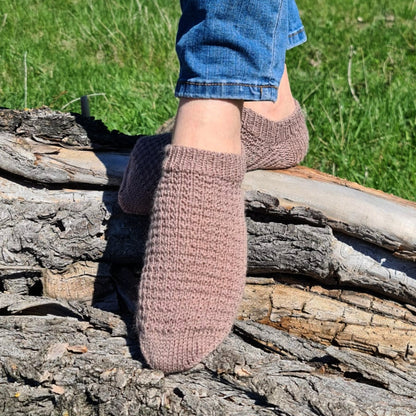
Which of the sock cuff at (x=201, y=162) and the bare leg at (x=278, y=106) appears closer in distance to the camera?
the sock cuff at (x=201, y=162)

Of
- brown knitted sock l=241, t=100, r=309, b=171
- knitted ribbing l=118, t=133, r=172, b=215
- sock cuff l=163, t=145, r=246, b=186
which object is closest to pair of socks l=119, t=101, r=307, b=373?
sock cuff l=163, t=145, r=246, b=186

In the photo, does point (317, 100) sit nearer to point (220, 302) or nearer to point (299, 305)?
point (299, 305)

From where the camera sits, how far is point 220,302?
155 cm

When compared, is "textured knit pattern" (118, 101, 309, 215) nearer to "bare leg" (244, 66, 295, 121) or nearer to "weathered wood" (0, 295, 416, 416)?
"bare leg" (244, 66, 295, 121)

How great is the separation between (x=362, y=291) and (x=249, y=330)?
0.36m

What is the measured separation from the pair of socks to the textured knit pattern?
12cm

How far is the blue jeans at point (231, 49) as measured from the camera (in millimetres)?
1464

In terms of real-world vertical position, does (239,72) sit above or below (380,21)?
below

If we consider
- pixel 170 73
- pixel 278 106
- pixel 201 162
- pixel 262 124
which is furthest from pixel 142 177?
pixel 170 73

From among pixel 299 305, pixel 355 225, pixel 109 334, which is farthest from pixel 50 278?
pixel 355 225

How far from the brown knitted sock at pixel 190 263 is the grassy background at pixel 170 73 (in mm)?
1267

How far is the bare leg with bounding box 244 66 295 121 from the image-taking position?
1856mm

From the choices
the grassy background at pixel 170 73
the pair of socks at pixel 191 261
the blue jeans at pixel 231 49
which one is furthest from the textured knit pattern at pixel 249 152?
the grassy background at pixel 170 73

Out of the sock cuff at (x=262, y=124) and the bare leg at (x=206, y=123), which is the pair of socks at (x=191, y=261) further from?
the sock cuff at (x=262, y=124)
